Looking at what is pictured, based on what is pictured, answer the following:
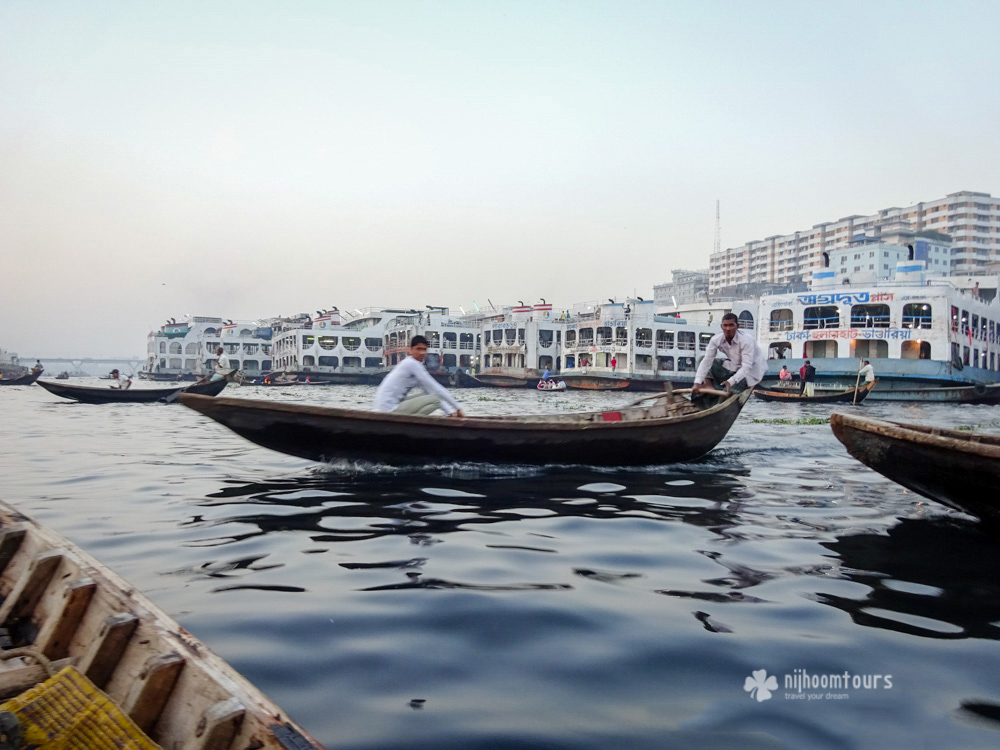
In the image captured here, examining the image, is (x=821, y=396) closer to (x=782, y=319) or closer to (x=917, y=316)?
(x=917, y=316)

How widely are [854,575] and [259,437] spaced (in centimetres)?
611

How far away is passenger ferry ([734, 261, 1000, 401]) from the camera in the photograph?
92.7 feet

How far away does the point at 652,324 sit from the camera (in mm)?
45469

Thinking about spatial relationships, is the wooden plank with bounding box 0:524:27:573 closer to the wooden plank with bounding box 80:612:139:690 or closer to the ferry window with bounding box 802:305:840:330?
the wooden plank with bounding box 80:612:139:690

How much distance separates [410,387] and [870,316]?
3106 centimetres

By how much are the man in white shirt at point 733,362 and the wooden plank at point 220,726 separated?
820 cm

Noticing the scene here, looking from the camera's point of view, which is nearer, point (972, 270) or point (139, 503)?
point (139, 503)

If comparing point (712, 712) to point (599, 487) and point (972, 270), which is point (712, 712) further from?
point (972, 270)

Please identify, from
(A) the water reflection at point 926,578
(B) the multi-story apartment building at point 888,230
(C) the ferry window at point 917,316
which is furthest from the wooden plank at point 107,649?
(B) the multi-story apartment building at point 888,230

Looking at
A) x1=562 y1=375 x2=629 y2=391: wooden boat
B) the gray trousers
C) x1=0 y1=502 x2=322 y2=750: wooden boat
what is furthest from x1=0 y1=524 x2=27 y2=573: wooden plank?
x1=562 y1=375 x2=629 y2=391: wooden boat

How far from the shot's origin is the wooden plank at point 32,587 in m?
3.03

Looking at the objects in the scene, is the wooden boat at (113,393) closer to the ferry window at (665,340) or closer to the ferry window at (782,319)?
the ferry window at (782,319)

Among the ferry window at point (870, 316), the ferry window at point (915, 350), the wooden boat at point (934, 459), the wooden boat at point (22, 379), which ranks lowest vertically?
the wooden boat at point (22, 379)

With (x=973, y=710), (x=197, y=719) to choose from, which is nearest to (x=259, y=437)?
(x=197, y=719)
